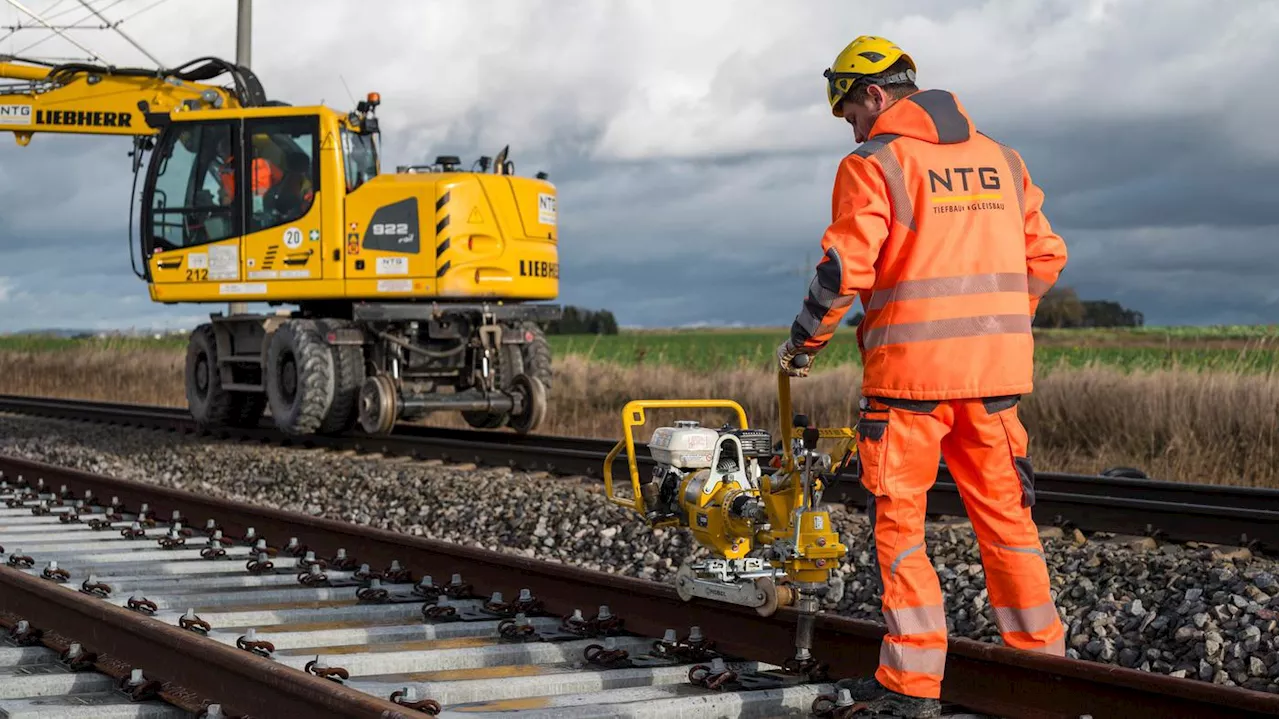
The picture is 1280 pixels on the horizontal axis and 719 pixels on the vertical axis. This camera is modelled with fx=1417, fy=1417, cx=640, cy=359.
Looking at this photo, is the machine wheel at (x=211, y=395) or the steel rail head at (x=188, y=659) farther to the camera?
the machine wheel at (x=211, y=395)

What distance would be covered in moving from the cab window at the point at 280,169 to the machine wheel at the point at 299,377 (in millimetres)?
1103

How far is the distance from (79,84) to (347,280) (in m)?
4.97

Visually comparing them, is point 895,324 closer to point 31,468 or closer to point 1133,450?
point 31,468

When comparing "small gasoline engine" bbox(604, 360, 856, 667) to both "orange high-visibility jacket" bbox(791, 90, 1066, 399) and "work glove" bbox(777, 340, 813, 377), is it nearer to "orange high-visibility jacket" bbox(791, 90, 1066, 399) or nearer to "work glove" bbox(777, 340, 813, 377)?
"work glove" bbox(777, 340, 813, 377)

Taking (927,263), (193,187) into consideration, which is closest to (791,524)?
(927,263)

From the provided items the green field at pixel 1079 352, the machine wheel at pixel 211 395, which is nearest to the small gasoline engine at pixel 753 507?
the green field at pixel 1079 352

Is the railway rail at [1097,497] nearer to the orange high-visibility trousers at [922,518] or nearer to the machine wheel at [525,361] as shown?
the machine wheel at [525,361]

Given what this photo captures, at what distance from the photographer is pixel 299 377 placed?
45.1ft

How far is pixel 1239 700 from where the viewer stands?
11.8ft

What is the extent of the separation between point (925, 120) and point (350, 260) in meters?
10.5

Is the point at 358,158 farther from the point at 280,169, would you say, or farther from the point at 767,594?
the point at 767,594

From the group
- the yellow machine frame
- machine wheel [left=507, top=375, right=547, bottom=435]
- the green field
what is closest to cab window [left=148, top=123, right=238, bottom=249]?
machine wheel [left=507, top=375, right=547, bottom=435]

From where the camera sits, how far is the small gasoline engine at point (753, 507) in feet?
14.6

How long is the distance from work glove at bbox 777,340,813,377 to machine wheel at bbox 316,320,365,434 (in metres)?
10.0
